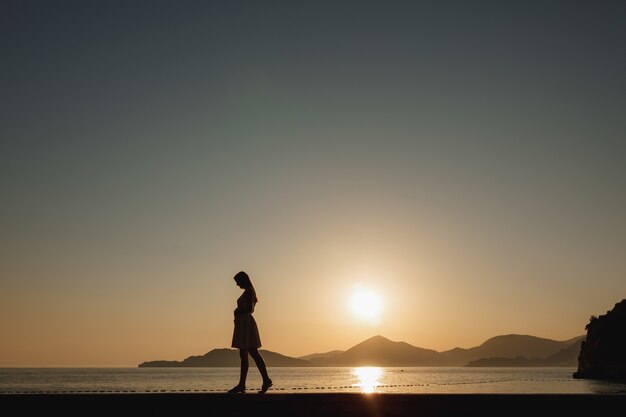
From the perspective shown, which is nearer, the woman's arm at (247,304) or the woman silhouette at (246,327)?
the woman silhouette at (246,327)

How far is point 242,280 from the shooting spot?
13000 millimetres

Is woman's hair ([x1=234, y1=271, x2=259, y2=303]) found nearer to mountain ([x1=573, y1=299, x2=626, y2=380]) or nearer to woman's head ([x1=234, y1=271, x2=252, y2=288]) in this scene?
woman's head ([x1=234, y1=271, x2=252, y2=288])

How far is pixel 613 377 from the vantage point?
190250 millimetres

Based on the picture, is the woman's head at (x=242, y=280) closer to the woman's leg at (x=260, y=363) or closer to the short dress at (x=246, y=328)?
the short dress at (x=246, y=328)

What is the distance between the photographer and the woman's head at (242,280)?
511 inches
